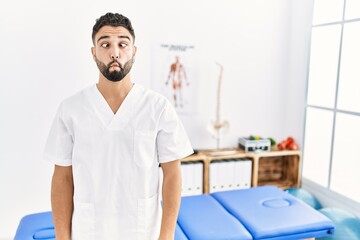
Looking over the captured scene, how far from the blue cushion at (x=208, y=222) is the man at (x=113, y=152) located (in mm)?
485

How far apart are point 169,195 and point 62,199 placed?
385 millimetres

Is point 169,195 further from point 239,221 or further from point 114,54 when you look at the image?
point 239,221

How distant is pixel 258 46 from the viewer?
3033mm

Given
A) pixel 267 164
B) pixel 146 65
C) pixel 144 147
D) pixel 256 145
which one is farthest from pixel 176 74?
pixel 144 147

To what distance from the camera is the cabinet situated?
2748 mm

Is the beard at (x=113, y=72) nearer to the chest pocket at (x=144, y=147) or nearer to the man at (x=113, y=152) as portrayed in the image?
the man at (x=113, y=152)

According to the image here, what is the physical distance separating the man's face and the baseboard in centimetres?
210

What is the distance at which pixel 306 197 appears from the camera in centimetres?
274

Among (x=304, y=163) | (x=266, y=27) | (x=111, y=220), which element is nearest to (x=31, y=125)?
(x=111, y=220)

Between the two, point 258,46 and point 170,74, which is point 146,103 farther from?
point 258,46

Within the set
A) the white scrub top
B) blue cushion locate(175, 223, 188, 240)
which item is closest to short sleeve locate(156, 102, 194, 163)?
the white scrub top

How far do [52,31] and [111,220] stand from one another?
1.75m

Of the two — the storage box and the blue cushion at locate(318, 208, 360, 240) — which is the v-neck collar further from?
the storage box

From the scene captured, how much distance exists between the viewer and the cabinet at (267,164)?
2748 mm
